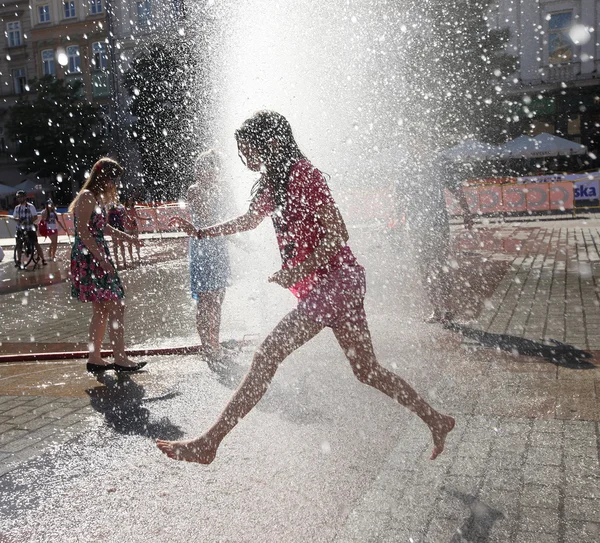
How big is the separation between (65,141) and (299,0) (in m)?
37.0

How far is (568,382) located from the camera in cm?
499

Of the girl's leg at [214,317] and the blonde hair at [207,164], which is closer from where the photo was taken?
the blonde hair at [207,164]

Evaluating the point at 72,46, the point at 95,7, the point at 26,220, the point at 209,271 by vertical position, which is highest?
the point at 95,7

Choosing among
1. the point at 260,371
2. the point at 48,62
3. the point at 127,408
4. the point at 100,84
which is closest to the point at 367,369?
the point at 260,371

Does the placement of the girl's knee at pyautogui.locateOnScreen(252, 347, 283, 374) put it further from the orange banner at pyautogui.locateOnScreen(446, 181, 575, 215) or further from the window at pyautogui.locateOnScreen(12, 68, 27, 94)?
the window at pyautogui.locateOnScreen(12, 68, 27, 94)

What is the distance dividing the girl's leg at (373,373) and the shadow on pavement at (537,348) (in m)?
2.20

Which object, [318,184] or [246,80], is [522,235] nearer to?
[246,80]

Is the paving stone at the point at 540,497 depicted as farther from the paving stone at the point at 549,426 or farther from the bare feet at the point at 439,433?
the paving stone at the point at 549,426

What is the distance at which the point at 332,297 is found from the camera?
3398 mm

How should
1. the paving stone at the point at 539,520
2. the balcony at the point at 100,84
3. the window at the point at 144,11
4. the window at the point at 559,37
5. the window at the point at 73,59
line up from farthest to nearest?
1. the window at the point at 73,59
2. the balcony at the point at 100,84
3. the window at the point at 144,11
4. the window at the point at 559,37
5. the paving stone at the point at 539,520

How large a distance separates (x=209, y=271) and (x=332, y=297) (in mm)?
3288

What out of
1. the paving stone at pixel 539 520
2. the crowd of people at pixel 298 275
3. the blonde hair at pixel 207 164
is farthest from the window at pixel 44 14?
the paving stone at pixel 539 520

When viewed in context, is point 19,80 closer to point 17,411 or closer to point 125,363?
point 125,363

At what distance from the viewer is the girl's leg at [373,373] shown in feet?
11.5
